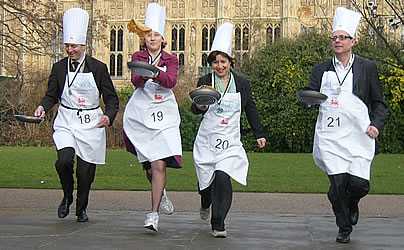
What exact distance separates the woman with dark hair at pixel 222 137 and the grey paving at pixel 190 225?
0.40 metres

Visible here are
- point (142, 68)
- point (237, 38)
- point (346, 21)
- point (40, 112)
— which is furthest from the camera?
point (237, 38)

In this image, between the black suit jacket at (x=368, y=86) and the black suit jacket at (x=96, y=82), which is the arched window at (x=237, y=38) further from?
the black suit jacket at (x=368, y=86)

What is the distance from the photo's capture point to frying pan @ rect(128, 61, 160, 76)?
24.1 ft

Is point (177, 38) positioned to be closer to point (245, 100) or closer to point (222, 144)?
point (245, 100)

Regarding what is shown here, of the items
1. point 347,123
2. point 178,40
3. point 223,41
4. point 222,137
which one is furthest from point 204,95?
point 178,40

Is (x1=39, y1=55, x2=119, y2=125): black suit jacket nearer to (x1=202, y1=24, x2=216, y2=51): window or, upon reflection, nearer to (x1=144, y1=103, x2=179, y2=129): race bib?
(x1=144, y1=103, x2=179, y2=129): race bib

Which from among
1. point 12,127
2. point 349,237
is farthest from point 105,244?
point 12,127

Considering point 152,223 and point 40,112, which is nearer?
point 152,223

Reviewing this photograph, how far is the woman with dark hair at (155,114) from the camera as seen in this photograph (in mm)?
7773

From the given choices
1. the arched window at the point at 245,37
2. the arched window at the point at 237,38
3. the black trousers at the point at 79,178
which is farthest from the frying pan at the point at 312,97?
the arched window at the point at 237,38

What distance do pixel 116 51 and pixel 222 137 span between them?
59.0m

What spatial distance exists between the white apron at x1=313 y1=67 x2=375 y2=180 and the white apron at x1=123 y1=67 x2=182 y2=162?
1.47m

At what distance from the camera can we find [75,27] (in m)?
8.31

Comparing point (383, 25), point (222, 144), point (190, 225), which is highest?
point (383, 25)
